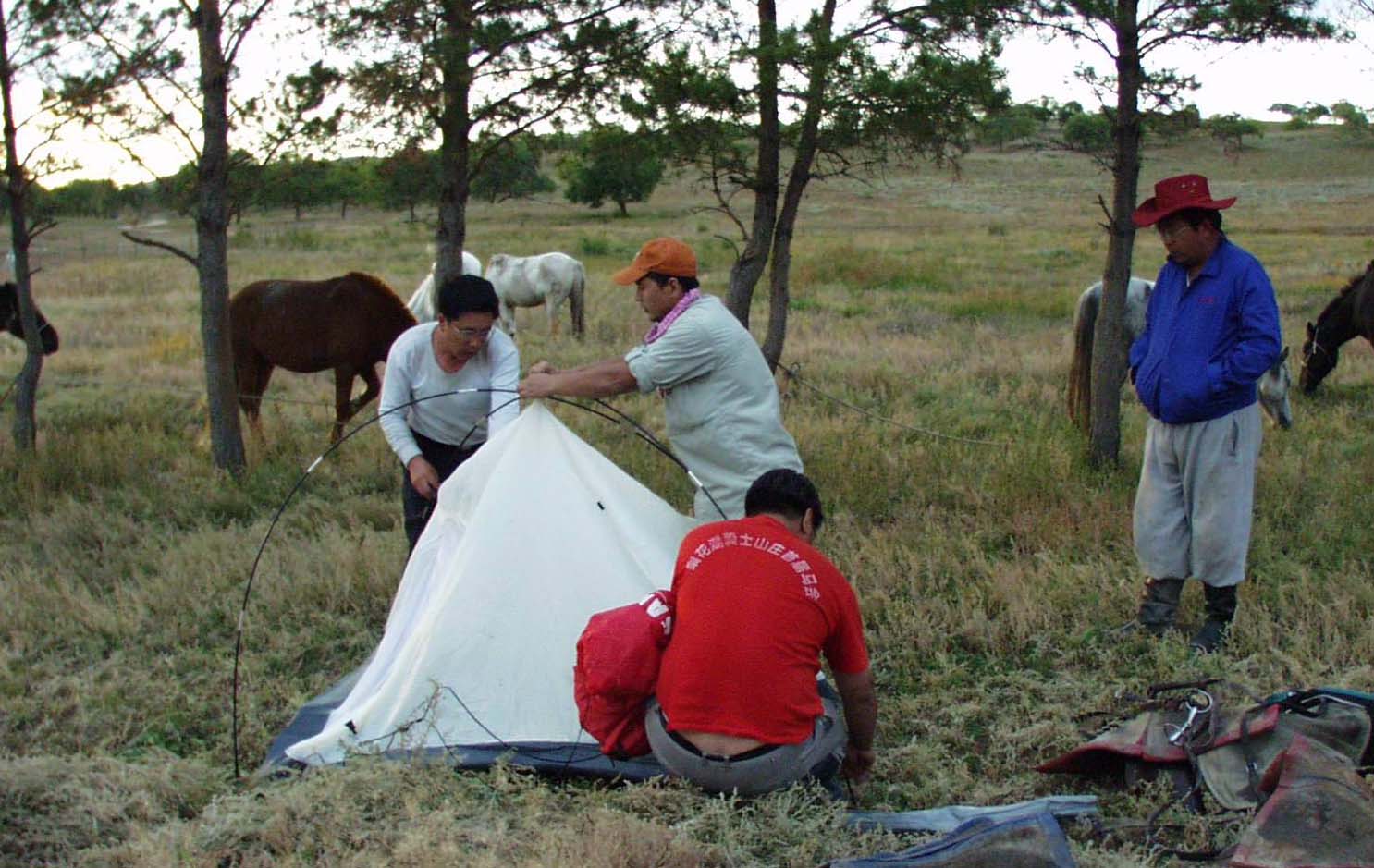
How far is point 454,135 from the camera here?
9.53 m

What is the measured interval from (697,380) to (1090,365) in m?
6.57

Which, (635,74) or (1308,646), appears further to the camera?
(635,74)

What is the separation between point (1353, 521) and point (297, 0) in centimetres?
746

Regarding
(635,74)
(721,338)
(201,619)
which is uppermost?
(635,74)

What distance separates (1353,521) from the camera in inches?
295

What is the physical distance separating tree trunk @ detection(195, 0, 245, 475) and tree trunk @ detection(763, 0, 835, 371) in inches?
160

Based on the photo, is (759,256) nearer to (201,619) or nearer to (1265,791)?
(201,619)

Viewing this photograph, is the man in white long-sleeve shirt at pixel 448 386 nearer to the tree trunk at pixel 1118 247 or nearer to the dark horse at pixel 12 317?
the tree trunk at pixel 1118 247

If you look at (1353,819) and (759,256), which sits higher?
(759,256)

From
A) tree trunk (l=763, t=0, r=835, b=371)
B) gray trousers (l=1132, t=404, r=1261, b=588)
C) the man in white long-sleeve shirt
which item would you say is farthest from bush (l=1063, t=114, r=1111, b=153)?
the man in white long-sleeve shirt

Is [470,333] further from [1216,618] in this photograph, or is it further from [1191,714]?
[1216,618]

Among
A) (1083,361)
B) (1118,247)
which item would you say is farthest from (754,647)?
(1083,361)

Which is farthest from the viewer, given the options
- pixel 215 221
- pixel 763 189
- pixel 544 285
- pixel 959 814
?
pixel 544 285

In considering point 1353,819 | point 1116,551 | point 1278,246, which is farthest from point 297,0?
point 1278,246
